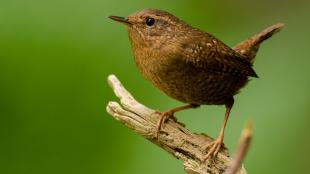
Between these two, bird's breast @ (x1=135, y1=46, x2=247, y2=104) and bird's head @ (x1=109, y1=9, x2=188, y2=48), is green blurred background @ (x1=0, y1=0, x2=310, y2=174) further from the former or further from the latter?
bird's head @ (x1=109, y1=9, x2=188, y2=48)

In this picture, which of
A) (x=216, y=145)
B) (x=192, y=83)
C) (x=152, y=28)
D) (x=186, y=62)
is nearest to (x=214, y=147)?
(x=216, y=145)

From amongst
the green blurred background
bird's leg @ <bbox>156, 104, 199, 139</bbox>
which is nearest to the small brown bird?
bird's leg @ <bbox>156, 104, 199, 139</bbox>

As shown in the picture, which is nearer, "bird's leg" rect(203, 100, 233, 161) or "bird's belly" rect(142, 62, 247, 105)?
"bird's leg" rect(203, 100, 233, 161)

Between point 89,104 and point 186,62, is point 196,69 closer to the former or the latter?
point 186,62

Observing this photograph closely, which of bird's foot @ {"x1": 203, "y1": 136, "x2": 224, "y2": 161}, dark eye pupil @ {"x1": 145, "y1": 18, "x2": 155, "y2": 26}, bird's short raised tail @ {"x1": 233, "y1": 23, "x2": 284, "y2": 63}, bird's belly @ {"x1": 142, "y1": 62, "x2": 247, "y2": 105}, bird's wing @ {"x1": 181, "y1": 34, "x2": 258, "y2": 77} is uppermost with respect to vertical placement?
dark eye pupil @ {"x1": 145, "y1": 18, "x2": 155, "y2": 26}

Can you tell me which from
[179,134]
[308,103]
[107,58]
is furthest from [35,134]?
[308,103]

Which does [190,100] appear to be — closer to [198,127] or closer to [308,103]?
[198,127]

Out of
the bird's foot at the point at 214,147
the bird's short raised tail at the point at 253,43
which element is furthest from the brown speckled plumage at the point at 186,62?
the bird's short raised tail at the point at 253,43
